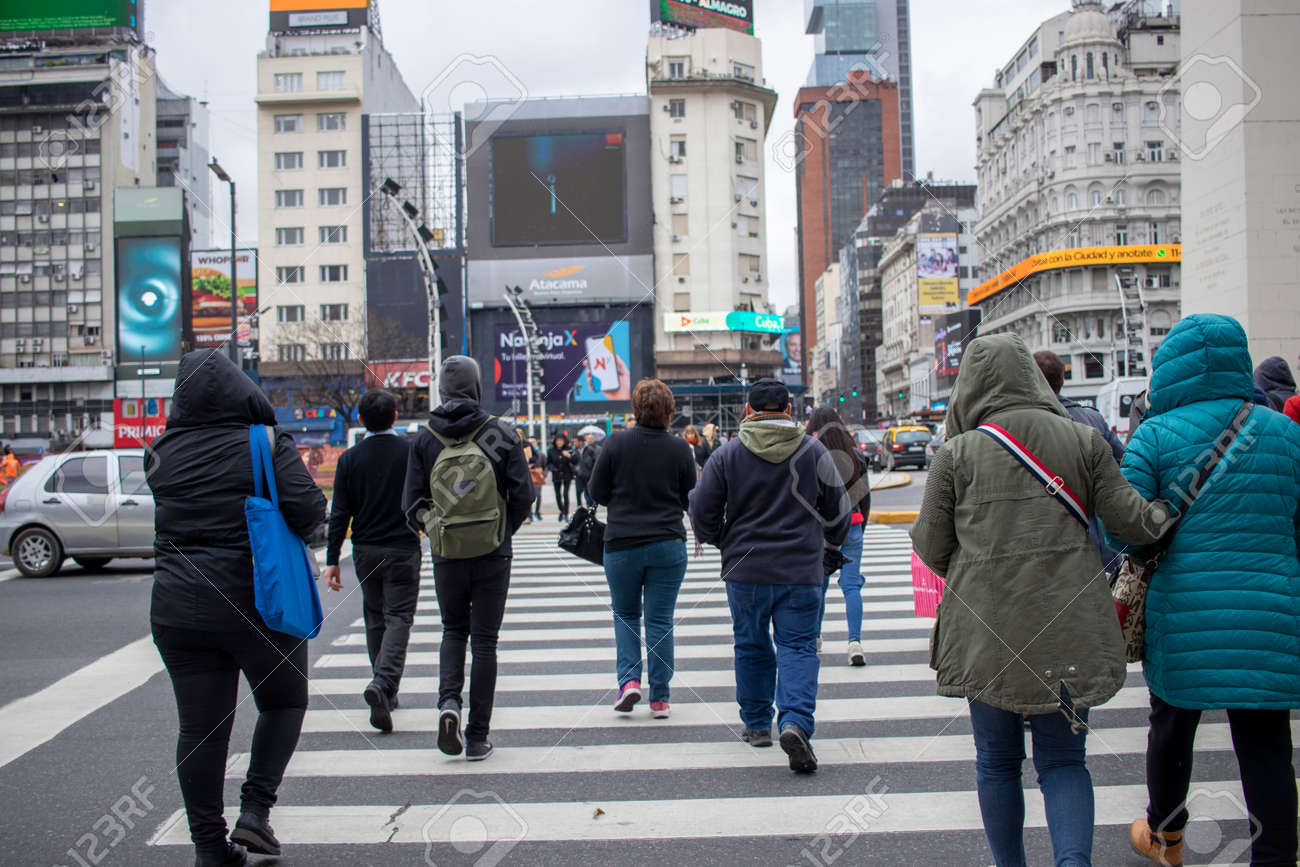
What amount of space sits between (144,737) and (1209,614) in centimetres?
520

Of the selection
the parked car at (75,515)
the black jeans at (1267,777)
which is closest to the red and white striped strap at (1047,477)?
the black jeans at (1267,777)

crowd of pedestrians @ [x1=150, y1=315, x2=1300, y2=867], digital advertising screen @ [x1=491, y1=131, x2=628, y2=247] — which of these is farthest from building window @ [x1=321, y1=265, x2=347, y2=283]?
crowd of pedestrians @ [x1=150, y1=315, x2=1300, y2=867]

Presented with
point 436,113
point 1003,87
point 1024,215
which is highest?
point 1003,87

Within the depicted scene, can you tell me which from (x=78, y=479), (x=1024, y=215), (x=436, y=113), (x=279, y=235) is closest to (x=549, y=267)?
(x=436, y=113)

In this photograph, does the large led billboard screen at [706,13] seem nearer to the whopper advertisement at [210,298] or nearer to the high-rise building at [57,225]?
the whopper advertisement at [210,298]

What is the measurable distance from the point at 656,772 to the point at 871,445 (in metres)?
36.1

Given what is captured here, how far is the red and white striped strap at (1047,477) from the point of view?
3.03 meters

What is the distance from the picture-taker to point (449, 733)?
4840 millimetres

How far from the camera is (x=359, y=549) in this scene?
5.80 meters

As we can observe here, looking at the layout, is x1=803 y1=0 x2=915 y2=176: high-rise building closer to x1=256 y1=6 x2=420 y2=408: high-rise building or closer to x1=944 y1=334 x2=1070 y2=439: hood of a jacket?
x1=256 y1=6 x2=420 y2=408: high-rise building

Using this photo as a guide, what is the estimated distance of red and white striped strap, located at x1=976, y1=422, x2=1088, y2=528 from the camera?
3.03 m

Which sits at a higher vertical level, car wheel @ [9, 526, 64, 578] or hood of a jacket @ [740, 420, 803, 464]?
hood of a jacket @ [740, 420, 803, 464]

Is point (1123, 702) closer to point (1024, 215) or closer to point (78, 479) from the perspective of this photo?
point (78, 479)

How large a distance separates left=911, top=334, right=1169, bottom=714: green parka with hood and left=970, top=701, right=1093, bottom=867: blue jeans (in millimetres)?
106
